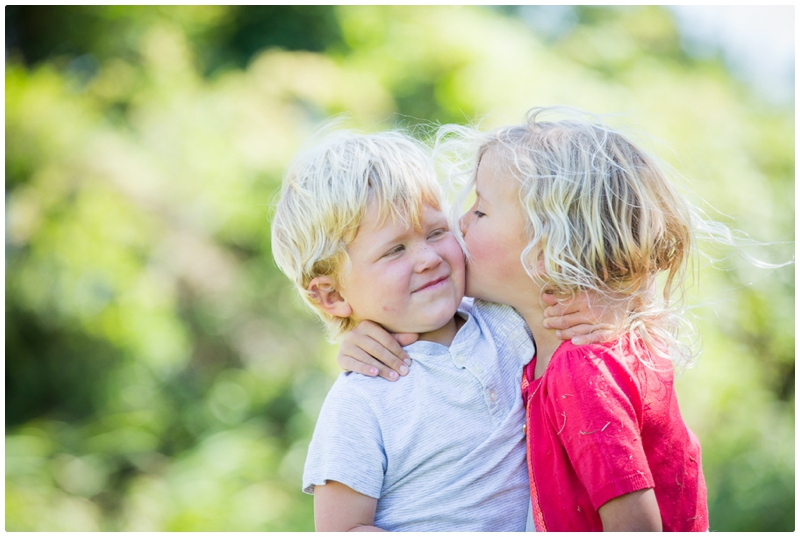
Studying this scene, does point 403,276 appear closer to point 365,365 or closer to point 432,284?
point 432,284

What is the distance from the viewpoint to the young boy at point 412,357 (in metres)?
1.49

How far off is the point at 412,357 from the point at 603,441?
47cm

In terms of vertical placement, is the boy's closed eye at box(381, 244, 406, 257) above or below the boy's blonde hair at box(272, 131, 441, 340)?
below

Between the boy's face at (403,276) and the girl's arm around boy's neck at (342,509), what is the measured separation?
15.2 inches

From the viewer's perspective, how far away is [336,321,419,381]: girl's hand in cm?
155

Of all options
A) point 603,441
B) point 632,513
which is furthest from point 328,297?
point 632,513

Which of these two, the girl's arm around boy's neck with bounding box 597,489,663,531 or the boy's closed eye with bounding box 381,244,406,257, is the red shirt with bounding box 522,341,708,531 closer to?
the girl's arm around boy's neck with bounding box 597,489,663,531

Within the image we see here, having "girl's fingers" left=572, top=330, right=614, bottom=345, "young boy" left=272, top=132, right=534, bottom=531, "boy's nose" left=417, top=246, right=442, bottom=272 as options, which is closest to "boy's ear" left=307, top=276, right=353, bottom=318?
"young boy" left=272, top=132, right=534, bottom=531

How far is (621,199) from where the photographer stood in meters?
1.46

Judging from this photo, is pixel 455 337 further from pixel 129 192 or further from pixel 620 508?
pixel 129 192

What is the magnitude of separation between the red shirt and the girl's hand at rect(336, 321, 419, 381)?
11.6 inches

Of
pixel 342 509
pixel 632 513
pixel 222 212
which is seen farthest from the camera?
pixel 222 212

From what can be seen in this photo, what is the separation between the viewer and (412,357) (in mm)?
1585

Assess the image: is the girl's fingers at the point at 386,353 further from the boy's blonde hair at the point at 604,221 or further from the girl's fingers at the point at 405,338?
the boy's blonde hair at the point at 604,221
